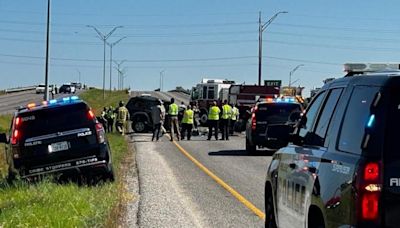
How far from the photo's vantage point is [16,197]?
12203mm

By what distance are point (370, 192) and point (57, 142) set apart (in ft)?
32.4

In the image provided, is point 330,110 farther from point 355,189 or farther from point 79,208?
point 79,208

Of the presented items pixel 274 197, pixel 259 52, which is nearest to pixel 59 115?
pixel 274 197

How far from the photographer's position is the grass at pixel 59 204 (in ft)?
30.7

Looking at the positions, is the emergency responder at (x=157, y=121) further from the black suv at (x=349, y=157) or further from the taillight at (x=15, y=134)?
the black suv at (x=349, y=157)

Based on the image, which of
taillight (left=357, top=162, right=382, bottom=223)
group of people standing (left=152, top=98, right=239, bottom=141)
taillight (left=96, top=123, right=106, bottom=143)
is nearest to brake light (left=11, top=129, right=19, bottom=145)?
taillight (left=96, top=123, right=106, bottom=143)

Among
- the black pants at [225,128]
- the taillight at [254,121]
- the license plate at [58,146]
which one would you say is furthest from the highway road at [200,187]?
the black pants at [225,128]

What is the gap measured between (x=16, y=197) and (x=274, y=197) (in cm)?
610

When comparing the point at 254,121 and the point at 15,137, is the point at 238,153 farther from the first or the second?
the point at 15,137

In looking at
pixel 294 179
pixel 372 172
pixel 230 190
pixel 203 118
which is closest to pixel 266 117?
pixel 230 190

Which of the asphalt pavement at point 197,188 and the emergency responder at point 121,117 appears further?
the emergency responder at point 121,117

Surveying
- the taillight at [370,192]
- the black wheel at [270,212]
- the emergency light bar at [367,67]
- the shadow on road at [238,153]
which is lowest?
the shadow on road at [238,153]

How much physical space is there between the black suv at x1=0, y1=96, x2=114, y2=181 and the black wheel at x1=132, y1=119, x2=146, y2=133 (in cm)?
2356

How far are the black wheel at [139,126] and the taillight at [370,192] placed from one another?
33.2 meters
